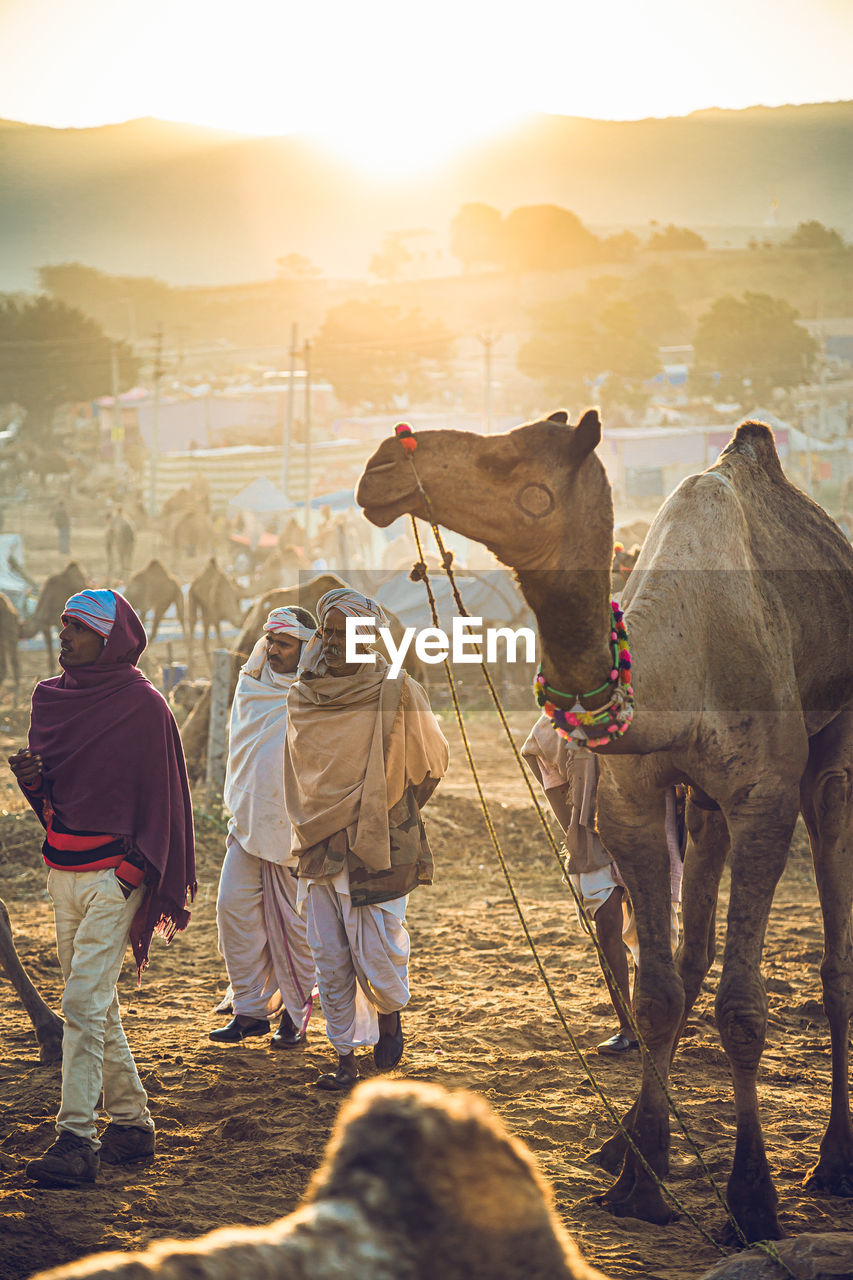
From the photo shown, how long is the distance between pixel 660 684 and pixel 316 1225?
8.76 ft

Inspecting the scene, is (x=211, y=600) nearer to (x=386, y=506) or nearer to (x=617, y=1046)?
(x=617, y=1046)

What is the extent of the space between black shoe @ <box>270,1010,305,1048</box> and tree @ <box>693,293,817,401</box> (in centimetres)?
5480

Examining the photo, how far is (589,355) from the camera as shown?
65.7 metres

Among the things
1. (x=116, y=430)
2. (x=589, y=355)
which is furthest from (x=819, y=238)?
(x=116, y=430)

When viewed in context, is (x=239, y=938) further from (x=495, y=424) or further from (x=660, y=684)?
(x=495, y=424)

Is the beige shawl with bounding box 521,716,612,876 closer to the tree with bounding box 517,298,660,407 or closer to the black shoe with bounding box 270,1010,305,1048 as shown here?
the black shoe with bounding box 270,1010,305,1048

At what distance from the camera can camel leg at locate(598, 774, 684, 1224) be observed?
4301 mm

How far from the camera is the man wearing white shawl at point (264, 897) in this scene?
631 centimetres

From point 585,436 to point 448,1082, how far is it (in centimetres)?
312

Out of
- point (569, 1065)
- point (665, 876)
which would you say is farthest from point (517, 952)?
point (665, 876)

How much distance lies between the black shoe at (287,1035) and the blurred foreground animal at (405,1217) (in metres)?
4.86

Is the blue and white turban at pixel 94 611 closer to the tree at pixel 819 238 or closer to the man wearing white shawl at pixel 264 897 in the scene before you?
the man wearing white shawl at pixel 264 897

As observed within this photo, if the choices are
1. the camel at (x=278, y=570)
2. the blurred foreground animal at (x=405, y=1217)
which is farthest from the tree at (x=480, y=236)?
the blurred foreground animal at (x=405, y=1217)

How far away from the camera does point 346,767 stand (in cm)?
589
